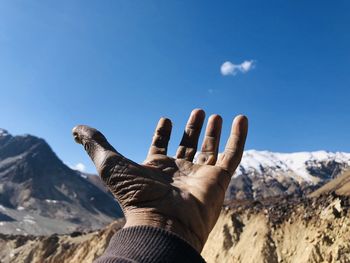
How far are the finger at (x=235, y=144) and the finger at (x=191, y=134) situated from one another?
359mm

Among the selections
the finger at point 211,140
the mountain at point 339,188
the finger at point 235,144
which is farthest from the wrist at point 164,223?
the mountain at point 339,188

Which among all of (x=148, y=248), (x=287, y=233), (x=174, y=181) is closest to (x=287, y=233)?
(x=287, y=233)

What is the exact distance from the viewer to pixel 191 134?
4207 mm

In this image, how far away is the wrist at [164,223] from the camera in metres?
3.00

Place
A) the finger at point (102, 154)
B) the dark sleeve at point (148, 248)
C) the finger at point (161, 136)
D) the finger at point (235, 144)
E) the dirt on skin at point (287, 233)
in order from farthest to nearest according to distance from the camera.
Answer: the dirt on skin at point (287, 233), the finger at point (161, 136), the finger at point (235, 144), the finger at point (102, 154), the dark sleeve at point (148, 248)

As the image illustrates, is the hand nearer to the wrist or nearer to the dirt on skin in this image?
the wrist

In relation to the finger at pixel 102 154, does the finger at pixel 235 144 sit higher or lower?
higher

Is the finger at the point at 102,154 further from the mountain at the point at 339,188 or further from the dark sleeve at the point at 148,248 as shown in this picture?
the mountain at the point at 339,188

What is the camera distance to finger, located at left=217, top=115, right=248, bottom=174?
3.83 metres

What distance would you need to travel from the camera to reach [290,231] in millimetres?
23734

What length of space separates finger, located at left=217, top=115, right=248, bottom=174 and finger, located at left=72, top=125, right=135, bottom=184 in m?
0.84

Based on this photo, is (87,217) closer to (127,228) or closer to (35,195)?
(35,195)

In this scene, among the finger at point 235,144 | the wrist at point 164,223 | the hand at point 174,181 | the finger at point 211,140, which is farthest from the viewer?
the finger at point 211,140

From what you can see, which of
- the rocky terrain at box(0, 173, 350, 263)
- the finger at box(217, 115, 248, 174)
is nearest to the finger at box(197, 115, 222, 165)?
the finger at box(217, 115, 248, 174)
